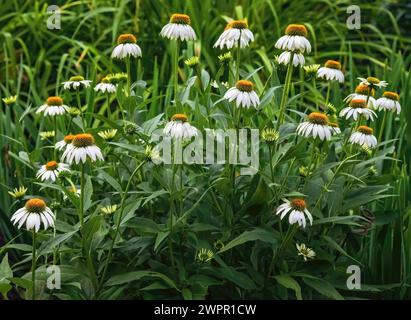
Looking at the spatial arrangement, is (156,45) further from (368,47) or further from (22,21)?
(368,47)

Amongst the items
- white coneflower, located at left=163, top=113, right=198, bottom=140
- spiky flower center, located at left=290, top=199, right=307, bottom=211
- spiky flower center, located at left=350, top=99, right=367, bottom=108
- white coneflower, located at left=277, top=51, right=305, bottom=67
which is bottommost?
spiky flower center, located at left=290, top=199, right=307, bottom=211

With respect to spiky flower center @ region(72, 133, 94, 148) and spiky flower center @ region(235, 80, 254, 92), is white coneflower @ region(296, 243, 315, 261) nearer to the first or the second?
spiky flower center @ region(235, 80, 254, 92)

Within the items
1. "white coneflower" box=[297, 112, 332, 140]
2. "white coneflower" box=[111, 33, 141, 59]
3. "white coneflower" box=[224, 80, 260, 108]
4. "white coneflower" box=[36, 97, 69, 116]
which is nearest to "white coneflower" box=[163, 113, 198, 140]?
"white coneflower" box=[224, 80, 260, 108]

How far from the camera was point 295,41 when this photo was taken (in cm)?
218

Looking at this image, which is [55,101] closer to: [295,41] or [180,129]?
[180,129]

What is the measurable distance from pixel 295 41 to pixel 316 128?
0.28 m

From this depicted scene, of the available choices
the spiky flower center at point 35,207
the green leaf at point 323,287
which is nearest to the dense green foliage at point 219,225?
the green leaf at point 323,287

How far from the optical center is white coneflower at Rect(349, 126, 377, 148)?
221 centimetres

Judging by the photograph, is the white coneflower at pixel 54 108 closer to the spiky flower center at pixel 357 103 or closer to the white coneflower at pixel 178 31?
the white coneflower at pixel 178 31

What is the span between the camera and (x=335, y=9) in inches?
189

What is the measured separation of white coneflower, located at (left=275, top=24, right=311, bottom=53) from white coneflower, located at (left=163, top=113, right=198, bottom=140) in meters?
0.37

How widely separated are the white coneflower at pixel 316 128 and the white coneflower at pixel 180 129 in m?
0.30
